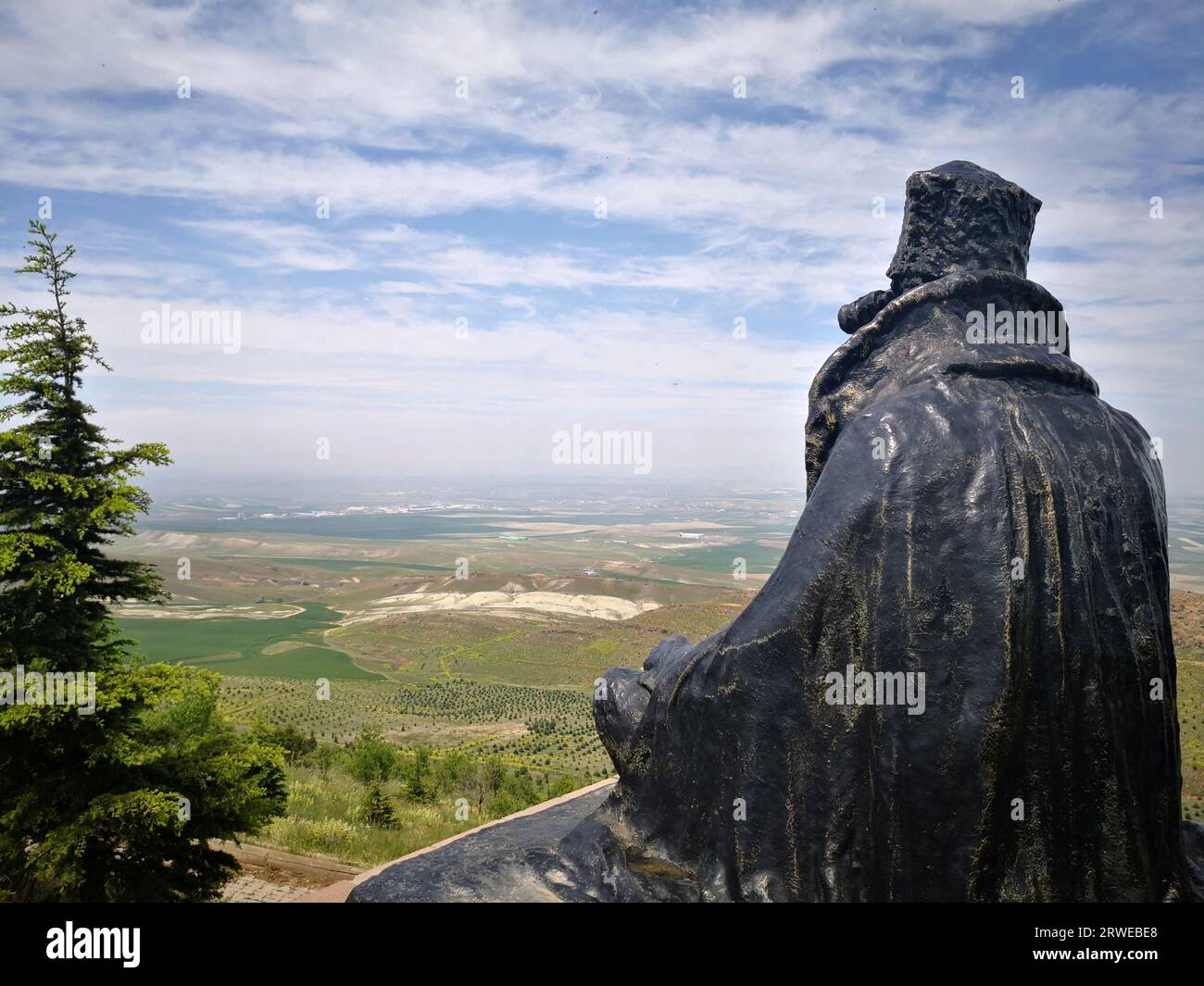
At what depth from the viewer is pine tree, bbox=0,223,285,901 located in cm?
596

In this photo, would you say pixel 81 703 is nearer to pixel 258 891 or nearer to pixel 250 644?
pixel 258 891

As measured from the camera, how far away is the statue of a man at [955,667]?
300 centimetres

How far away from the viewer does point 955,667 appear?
3012 millimetres

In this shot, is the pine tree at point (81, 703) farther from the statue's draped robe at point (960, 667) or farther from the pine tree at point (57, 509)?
the statue's draped robe at point (960, 667)

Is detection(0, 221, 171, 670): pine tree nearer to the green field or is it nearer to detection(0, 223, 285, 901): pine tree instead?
detection(0, 223, 285, 901): pine tree

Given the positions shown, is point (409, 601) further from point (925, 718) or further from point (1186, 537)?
point (925, 718)

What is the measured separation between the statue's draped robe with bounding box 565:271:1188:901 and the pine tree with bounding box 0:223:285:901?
15.3ft

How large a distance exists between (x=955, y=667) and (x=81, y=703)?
20.2 ft

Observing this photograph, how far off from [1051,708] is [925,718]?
47 centimetres

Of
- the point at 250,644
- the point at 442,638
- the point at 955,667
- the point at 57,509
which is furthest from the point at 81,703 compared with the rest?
the point at 442,638

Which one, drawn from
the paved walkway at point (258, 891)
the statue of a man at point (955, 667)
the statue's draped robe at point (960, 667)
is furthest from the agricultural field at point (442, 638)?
the statue's draped robe at point (960, 667)

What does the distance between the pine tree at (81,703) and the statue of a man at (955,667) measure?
457 cm

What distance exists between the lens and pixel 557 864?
13.6 ft

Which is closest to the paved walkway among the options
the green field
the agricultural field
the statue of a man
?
the agricultural field
